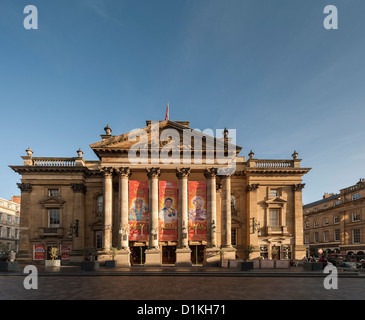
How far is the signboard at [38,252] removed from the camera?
37344mm

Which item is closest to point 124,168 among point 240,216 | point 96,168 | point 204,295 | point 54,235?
point 96,168

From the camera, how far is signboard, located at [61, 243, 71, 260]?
1475 inches

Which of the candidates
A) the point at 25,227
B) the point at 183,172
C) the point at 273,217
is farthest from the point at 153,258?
the point at 25,227

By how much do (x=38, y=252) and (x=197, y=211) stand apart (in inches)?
855

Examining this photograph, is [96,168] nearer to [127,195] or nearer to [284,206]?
[127,195]

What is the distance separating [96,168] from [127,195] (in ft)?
28.4

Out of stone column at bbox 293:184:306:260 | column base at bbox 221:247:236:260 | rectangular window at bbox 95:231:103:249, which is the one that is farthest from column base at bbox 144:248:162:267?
stone column at bbox 293:184:306:260

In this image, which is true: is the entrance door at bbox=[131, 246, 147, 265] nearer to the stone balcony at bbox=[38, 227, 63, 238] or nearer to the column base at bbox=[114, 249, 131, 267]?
the column base at bbox=[114, 249, 131, 267]

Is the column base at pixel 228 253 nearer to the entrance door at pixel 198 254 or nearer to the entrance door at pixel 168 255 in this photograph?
the entrance door at pixel 198 254

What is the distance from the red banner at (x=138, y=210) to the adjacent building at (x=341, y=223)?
1407 inches

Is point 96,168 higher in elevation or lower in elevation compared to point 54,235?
higher

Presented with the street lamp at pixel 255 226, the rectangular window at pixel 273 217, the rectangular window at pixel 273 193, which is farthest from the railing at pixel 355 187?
the street lamp at pixel 255 226

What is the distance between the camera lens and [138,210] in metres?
34.1

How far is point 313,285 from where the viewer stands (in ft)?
59.1
